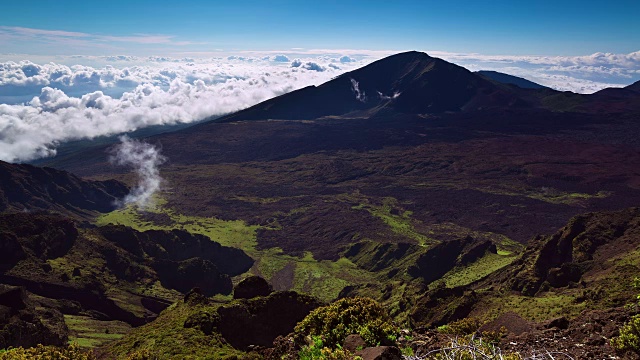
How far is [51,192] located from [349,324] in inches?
5209

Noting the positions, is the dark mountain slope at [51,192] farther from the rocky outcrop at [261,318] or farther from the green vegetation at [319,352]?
the green vegetation at [319,352]

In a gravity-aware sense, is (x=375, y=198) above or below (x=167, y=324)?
below

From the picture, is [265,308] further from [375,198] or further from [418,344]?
[375,198]

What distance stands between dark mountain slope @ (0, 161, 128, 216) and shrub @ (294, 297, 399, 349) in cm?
11365

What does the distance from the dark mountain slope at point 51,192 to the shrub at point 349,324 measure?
11365 cm

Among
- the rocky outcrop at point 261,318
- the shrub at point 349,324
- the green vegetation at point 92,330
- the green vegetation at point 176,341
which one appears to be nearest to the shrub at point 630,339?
the shrub at point 349,324

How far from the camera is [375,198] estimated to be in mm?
130125

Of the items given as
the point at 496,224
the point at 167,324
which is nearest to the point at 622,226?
the point at 167,324

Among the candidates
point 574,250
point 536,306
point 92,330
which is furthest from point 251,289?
point 574,250

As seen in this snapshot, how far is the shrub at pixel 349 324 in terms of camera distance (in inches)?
477

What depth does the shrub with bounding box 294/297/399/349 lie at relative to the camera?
12.1 metres

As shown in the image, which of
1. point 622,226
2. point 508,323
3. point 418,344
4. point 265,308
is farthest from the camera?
point 622,226

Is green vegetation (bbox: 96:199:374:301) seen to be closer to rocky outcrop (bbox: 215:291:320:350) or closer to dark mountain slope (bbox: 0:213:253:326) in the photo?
dark mountain slope (bbox: 0:213:253:326)

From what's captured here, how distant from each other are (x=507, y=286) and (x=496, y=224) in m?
68.5
